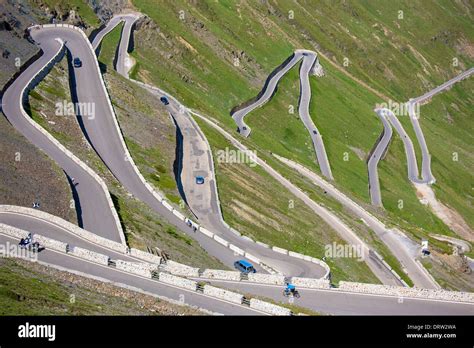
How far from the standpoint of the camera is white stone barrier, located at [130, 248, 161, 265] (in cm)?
5578

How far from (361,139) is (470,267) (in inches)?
2210

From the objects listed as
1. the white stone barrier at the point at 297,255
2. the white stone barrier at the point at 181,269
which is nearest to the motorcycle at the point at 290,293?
the white stone barrier at the point at 181,269

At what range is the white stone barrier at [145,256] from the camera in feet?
183

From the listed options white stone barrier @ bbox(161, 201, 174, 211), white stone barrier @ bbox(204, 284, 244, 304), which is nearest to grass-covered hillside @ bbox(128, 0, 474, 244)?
white stone barrier @ bbox(161, 201, 174, 211)

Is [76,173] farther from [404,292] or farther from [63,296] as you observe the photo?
[404,292]

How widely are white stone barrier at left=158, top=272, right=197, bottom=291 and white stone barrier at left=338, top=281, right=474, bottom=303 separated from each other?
1281cm

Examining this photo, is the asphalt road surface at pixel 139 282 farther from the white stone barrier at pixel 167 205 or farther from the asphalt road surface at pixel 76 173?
the white stone barrier at pixel 167 205

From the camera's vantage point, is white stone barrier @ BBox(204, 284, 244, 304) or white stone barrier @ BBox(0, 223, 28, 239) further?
white stone barrier @ BBox(0, 223, 28, 239)

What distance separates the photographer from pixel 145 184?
76500 mm

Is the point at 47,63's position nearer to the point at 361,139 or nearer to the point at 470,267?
the point at 470,267

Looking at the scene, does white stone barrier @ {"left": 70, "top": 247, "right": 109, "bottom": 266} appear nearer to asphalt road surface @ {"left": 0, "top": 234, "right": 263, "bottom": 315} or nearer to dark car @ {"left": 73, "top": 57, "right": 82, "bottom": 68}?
asphalt road surface @ {"left": 0, "top": 234, "right": 263, "bottom": 315}

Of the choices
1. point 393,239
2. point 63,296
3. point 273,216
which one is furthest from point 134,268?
point 393,239

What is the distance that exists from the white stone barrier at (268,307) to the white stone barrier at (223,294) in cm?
113

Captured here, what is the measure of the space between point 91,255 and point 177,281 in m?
7.01
